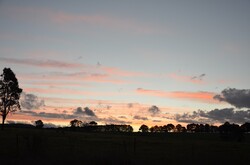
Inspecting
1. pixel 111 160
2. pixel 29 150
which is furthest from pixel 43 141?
pixel 111 160

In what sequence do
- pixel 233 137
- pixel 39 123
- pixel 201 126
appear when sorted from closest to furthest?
1. pixel 233 137
2. pixel 39 123
3. pixel 201 126

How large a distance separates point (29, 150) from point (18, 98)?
44.9 m

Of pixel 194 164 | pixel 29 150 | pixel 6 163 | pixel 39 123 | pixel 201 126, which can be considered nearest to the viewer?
pixel 6 163

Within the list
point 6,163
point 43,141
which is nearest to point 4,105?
point 43,141

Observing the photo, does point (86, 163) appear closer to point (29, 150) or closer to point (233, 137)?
point (29, 150)

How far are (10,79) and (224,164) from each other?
54.8 metres

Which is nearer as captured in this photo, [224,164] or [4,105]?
[224,164]

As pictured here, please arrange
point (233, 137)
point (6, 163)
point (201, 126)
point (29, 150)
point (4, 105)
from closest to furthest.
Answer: point (6, 163)
point (29, 150)
point (4, 105)
point (233, 137)
point (201, 126)

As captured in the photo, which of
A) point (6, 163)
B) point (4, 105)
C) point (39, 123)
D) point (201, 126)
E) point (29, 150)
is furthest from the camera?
point (201, 126)

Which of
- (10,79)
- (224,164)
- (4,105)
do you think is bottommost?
(224,164)

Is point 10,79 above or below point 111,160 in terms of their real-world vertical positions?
above

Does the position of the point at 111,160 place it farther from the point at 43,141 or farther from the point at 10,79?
the point at 10,79

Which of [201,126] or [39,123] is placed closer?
[39,123]

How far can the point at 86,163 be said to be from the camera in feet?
66.3
